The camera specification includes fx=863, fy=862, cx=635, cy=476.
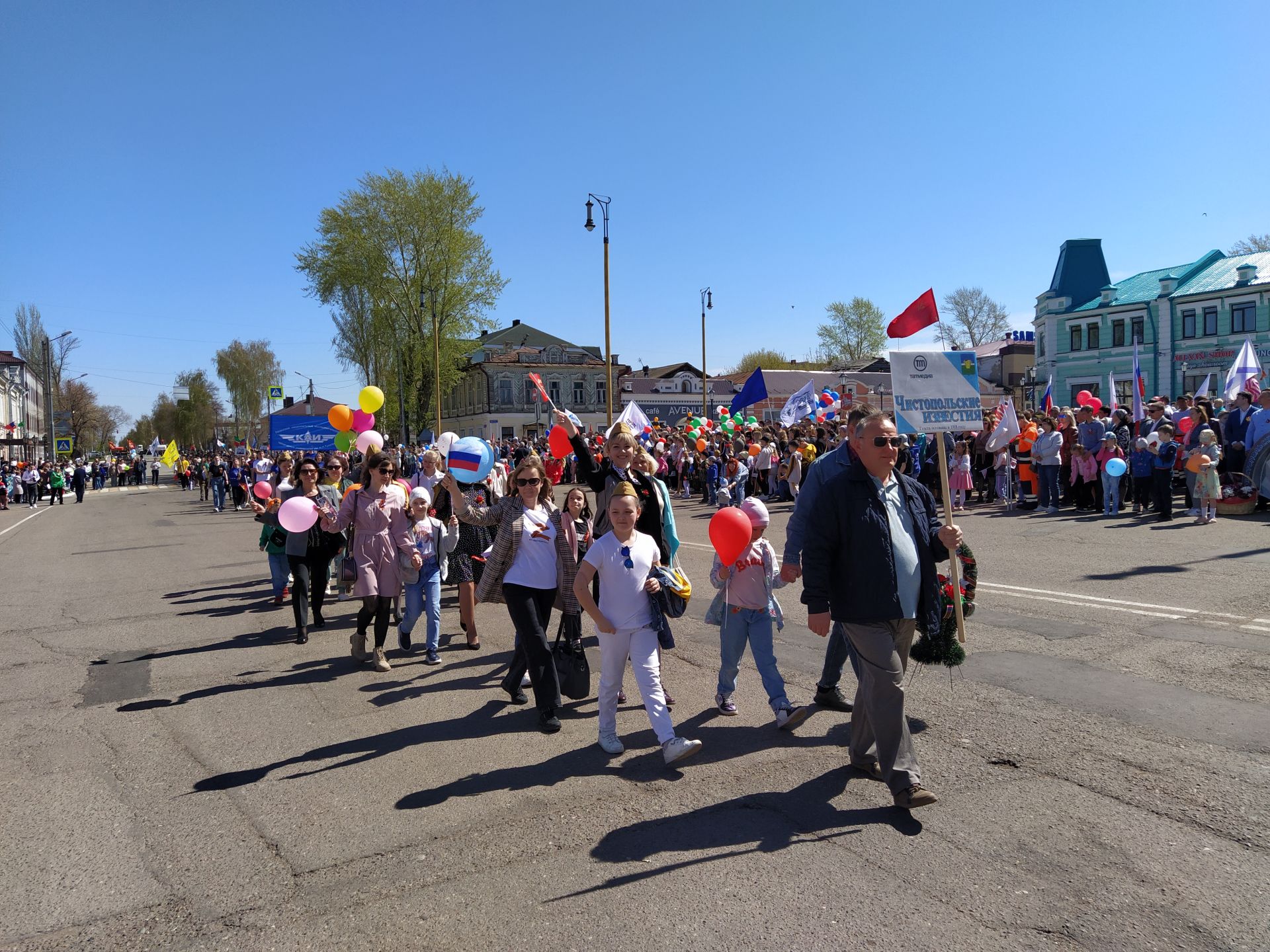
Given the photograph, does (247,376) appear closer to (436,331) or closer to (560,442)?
(436,331)

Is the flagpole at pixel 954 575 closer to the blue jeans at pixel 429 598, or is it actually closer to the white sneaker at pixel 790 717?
the white sneaker at pixel 790 717

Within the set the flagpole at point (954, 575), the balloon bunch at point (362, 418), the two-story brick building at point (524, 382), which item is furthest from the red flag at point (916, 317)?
the two-story brick building at point (524, 382)

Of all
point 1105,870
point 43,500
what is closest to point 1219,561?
point 1105,870

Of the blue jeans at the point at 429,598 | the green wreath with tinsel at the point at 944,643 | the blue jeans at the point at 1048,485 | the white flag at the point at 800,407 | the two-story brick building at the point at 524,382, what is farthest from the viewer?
the two-story brick building at the point at 524,382

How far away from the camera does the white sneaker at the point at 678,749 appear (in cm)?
481

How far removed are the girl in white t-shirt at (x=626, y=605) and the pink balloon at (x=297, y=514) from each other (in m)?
3.94

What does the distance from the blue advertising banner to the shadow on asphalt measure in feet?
79.4

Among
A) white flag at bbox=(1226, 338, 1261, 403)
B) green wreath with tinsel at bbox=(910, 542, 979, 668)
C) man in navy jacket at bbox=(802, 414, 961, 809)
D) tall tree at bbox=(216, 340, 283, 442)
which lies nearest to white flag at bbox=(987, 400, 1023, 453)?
white flag at bbox=(1226, 338, 1261, 403)

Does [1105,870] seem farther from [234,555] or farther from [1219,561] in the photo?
[234,555]

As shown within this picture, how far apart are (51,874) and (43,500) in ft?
164

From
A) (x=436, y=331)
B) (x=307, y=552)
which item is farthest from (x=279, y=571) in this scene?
(x=436, y=331)

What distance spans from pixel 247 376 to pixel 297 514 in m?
94.5

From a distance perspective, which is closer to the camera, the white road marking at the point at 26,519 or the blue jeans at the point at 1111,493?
the blue jeans at the point at 1111,493

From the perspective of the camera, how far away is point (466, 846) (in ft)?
13.1
